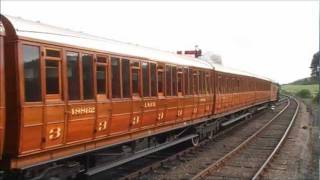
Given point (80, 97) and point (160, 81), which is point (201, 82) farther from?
point (80, 97)

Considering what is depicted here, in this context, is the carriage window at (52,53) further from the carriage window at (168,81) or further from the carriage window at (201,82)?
the carriage window at (201,82)

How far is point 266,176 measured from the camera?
14258 mm

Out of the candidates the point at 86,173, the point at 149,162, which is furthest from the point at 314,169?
the point at 86,173

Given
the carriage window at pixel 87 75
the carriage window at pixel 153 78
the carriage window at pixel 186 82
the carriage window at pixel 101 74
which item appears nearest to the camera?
the carriage window at pixel 87 75

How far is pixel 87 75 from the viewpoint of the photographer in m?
10.6

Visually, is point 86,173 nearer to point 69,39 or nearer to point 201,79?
point 69,39

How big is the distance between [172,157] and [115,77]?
5407 mm

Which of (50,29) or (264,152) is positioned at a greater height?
(50,29)

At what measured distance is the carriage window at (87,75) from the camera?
10453 millimetres

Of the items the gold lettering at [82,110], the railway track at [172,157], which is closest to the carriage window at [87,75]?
the gold lettering at [82,110]

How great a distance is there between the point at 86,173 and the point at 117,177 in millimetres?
2402

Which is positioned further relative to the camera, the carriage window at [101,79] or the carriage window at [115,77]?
the carriage window at [115,77]

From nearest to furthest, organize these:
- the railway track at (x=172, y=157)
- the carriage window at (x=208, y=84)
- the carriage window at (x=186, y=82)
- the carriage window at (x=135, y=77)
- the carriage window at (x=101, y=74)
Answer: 1. the carriage window at (x=101, y=74)
2. the carriage window at (x=135, y=77)
3. the railway track at (x=172, y=157)
4. the carriage window at (x=186, y=82)
5. the carriage window at (x=208, y=84)

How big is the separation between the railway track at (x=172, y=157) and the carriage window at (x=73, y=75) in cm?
337
